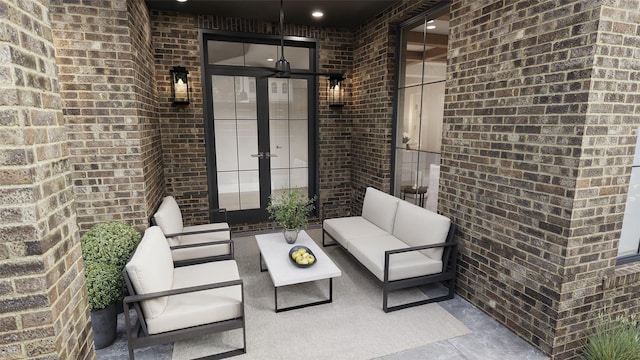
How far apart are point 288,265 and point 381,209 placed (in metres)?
1.61

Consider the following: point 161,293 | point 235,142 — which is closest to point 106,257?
point 161,293

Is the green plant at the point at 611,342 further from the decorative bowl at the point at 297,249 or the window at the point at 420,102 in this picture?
the decorative bowl at the point at 297,249

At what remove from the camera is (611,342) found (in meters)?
2.30

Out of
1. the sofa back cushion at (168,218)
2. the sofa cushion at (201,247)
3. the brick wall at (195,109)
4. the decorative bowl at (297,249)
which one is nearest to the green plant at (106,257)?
the sofa back cushion at (168,218)

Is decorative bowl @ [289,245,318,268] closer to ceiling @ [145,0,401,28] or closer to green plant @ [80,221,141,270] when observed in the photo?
green plant @ [80,221,141,270]

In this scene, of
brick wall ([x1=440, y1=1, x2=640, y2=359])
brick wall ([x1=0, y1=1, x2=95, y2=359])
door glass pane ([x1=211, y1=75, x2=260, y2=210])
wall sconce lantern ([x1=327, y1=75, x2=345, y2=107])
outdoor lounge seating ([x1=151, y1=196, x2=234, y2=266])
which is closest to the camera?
brick wall ([x1=0, y1=1, x2=95, y2=359])

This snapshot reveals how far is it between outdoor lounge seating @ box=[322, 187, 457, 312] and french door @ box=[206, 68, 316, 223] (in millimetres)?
1809

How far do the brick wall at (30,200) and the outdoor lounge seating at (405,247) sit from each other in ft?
7.80

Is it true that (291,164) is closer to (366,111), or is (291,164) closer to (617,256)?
(366,111)

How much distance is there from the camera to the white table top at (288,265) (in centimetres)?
294

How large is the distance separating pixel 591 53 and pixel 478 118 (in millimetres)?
1001

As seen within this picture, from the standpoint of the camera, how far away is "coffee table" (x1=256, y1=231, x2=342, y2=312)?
2.94 m

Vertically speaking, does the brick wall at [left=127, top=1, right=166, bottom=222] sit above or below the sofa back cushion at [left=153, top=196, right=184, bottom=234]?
above

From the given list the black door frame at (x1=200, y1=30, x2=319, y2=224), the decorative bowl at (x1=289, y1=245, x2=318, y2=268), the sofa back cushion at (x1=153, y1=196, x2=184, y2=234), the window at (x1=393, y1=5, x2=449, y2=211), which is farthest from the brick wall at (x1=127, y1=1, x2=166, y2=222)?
the window at (x1=393, y1=5, x2=449, y2=211)
